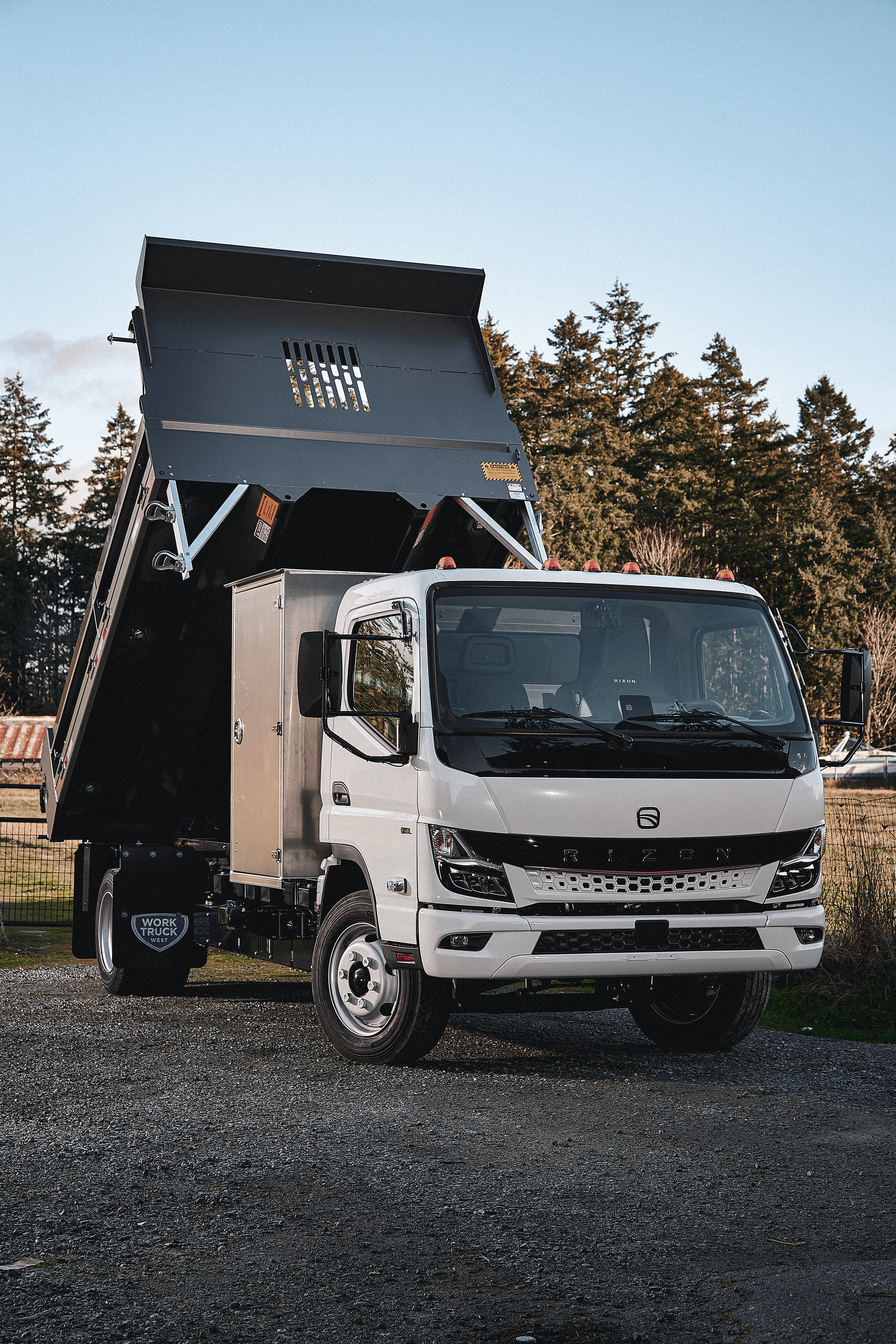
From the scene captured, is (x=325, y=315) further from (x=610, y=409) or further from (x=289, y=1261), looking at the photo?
(x=610, y=409)

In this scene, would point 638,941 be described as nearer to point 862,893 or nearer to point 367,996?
point 367,996

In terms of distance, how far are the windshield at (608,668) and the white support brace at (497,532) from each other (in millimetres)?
1631

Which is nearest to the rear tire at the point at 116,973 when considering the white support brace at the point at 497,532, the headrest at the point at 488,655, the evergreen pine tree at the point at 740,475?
the white support brace at the point at 497,532

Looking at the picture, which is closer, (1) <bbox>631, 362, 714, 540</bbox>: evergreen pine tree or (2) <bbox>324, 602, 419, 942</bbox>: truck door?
(2) <bbox>324, 602, 419, 942</bbox>: truck door

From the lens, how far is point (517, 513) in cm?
955

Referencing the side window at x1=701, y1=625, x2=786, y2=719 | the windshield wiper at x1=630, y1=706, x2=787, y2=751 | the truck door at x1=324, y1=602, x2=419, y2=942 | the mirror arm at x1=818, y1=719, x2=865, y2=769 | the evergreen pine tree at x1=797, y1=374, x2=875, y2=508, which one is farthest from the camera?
the evergreen pine tree at x1=797, y1=374, x2=875, y2=508

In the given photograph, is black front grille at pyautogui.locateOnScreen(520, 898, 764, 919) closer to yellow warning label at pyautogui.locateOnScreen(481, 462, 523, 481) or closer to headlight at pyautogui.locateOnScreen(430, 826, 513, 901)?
headlight at pyautogui.locateOnScreen(430, 826, 513, 901)

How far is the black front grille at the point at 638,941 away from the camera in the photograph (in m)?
7.13

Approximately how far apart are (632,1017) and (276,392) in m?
4.53

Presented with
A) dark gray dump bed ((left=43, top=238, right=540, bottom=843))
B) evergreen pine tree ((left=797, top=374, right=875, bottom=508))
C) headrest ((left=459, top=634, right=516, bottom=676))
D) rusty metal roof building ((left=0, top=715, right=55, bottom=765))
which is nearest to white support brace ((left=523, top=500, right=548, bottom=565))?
dark gray dump bed ((left=43, top=238, right=540, bottom=843))

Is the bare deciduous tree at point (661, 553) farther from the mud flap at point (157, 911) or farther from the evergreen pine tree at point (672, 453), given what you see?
the mud flap at point (157, 911)

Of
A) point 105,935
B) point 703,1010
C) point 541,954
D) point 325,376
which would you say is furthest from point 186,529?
point 703,1010

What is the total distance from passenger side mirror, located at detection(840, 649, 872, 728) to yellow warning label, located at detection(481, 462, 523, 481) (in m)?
2.58

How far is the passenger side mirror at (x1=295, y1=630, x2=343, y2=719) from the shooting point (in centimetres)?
764
